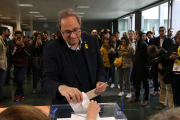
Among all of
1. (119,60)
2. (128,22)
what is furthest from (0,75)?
(128,22)

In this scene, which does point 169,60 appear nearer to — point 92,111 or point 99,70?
point 99,70

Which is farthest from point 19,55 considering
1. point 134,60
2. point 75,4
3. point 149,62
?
point 75,4

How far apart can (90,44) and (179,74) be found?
209 cm

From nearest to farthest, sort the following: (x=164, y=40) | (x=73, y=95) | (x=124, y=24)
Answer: (x=73, y=95) < (x=164, y=40) < (x=124, y=24)

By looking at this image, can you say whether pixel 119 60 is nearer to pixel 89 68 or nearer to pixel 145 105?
pixel 145 105

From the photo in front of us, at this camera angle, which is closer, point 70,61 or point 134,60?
point 70,61

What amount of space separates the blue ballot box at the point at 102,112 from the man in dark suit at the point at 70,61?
66mm

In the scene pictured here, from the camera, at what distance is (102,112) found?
43.6 inches

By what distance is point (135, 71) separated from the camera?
4.26 m

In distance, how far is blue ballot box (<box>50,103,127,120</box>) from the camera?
42.3 inches

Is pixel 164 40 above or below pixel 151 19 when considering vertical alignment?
below

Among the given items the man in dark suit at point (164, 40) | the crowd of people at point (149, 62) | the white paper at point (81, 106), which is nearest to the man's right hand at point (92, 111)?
the white paper at point (81, 106)

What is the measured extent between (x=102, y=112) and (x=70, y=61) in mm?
446

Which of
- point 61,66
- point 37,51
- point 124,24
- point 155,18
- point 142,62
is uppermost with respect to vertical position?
point 124,24
